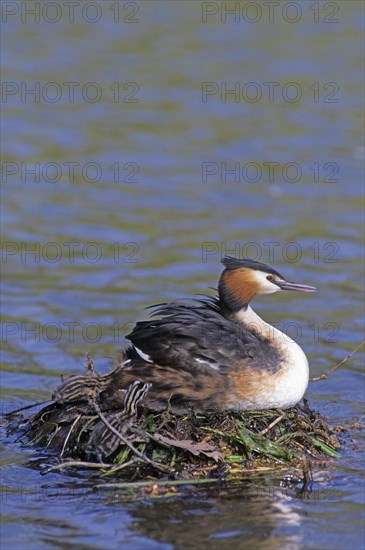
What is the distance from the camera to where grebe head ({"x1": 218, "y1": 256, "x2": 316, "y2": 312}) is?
27.6 feet

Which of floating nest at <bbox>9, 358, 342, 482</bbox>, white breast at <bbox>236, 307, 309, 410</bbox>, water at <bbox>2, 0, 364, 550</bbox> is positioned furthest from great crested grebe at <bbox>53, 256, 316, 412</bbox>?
water at <bbox>2, 0, 364, 550</bbox>

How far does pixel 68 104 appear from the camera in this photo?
19.2 meters

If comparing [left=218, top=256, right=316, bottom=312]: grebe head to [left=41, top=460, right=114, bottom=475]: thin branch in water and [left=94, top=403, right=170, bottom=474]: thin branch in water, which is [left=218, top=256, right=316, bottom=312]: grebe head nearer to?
[left=94, top=403, right=170, bottom=474]: thin branch in water

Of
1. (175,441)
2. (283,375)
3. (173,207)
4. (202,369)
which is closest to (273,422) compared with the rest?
(283,375)

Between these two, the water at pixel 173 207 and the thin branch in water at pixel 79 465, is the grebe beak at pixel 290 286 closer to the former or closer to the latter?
the water at pixel 173 207

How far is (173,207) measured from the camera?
15164 mm

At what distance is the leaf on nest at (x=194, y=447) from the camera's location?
7.66m

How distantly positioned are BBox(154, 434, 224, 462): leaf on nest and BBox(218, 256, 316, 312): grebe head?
1.19 meters

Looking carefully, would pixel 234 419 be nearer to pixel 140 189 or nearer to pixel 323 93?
pixel 140 189

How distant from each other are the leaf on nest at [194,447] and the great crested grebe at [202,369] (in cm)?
34

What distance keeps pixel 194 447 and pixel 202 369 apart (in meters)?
0.61

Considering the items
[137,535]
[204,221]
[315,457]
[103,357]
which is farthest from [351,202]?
[137,535]

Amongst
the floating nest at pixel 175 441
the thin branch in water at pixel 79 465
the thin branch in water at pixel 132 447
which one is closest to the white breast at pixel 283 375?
the floating nest at pixel 175 441

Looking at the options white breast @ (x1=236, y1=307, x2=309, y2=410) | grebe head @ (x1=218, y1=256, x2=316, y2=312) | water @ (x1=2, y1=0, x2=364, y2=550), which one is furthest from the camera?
grebe head @ (x1=218, y1=256, x2=316, y2=312)
